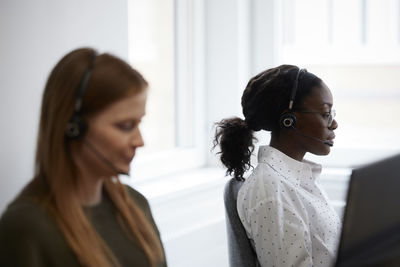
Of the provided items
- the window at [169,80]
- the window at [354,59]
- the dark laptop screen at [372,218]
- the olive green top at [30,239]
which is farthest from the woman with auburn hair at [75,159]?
the window at [354,59]

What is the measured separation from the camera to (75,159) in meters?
1.12

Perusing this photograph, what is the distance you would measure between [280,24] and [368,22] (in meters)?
0.42

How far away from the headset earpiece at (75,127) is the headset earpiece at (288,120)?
79 centimetres

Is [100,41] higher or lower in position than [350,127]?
higher

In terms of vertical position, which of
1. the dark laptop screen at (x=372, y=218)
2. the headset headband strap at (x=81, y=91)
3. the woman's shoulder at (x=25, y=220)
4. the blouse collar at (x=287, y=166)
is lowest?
the blouse collar at (x=287, y=166)

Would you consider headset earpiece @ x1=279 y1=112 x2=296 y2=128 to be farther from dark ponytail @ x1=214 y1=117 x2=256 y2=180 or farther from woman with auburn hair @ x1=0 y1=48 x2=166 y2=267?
woman with auburn hair @ x1=0 y1=48 x2=166 y2=267

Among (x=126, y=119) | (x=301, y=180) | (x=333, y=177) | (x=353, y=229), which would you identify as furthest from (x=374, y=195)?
(x=333, y=177)

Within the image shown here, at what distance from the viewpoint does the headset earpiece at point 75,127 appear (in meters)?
1.08

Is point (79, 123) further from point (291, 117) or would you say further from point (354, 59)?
point (354, 59)

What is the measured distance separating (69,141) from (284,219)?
2.28ft

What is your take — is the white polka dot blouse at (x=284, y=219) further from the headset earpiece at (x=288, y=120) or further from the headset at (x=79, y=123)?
the headset at (x=79, y=123)

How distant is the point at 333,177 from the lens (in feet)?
8.77

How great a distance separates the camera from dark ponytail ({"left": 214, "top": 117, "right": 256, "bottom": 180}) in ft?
5.98

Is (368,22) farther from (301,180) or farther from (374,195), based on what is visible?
(374,195)
